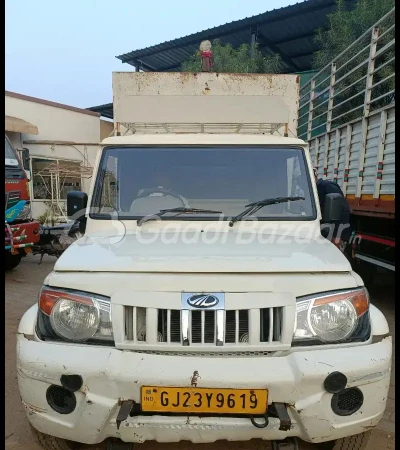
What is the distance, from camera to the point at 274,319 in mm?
1988

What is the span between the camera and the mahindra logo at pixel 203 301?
6.39ft

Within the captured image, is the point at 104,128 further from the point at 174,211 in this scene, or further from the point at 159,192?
the point at 174,211

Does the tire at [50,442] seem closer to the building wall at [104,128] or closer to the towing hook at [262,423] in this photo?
the towing hook at [262,423]

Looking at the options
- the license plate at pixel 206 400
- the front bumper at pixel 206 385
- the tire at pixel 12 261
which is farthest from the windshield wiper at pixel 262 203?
the tire at pixel 12 261

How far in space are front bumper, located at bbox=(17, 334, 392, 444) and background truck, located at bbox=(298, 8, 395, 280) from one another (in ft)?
10.2

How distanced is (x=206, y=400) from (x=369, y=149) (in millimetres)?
4540

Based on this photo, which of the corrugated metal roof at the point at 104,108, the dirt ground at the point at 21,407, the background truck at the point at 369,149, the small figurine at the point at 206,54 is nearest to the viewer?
the dirt ground at the point at 21,407

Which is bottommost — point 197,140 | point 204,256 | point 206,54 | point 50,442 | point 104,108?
point 50,442

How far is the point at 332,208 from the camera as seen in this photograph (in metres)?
3.02

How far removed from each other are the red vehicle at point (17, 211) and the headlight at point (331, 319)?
18.6 feet

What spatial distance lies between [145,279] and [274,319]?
671 millimetres

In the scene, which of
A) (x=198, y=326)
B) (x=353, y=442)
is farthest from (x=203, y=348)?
(x=353, y=442)

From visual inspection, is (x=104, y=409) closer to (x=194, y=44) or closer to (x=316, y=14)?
(x=316, y=14)

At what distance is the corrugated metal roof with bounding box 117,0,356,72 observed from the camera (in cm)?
1551
